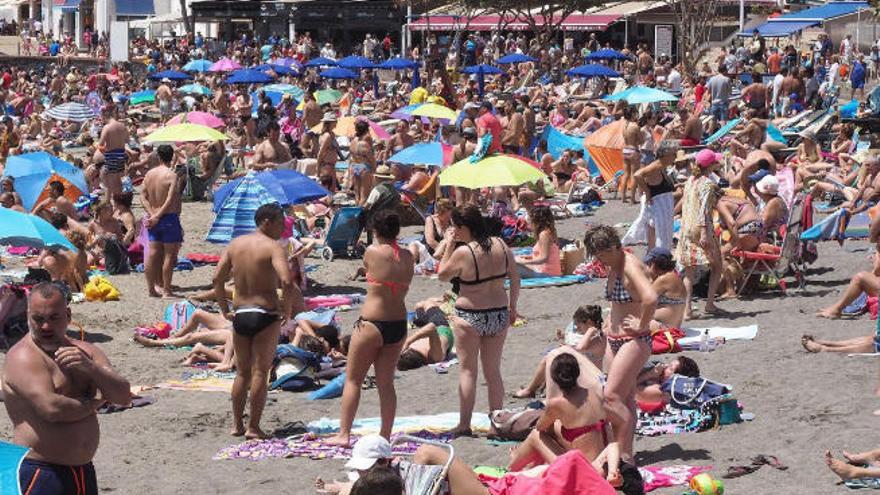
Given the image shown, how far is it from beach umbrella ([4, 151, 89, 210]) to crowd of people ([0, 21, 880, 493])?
0.37 ft

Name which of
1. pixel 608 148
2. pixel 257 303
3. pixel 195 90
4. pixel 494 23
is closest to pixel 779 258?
pixel 257 303

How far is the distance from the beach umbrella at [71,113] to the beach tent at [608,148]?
13.4 meters

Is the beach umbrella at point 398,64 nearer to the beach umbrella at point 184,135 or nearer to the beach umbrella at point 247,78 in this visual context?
the beach umbrella at point 247,78

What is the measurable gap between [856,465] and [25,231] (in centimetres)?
641

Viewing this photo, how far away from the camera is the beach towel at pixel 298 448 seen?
8156 millimetres

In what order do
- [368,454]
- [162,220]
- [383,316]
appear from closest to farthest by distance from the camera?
[368,454], [383,316], [162,220]

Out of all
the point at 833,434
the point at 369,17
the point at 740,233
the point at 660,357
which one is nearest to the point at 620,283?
the point at 833,434

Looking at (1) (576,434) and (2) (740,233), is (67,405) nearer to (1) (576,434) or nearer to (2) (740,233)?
(1) (576,434)

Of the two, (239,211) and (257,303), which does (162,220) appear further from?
(257,303)

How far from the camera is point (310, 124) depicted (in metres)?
23.9

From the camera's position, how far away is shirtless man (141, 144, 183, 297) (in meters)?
12.9

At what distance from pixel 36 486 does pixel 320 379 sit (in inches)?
202

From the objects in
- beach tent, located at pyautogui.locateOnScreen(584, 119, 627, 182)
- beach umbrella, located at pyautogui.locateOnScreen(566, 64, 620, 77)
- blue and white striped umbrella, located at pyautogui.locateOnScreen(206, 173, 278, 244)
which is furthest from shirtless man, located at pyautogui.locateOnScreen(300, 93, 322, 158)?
beach umbrella, located at pyautogui.locateOnScreen(566, 64, 620, 77)

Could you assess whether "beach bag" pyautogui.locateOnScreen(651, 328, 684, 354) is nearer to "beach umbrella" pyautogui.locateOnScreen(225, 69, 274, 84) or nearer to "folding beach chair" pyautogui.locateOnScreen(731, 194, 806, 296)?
"folding beach chair" pyautogui.locateOnScreen(731, 194, 806, 296)
